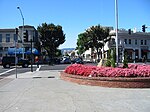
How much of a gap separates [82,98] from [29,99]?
2.13 meters

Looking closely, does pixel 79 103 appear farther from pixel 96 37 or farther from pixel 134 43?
pixel 134 43

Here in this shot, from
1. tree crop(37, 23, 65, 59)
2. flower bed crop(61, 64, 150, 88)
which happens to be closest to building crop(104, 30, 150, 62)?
tree crop(37, 23, 65, 59)

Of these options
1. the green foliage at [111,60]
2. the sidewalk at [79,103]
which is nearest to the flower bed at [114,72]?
the green foliage at [111,60]

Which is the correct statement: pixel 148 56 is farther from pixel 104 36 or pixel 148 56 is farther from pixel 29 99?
pixel 29 99

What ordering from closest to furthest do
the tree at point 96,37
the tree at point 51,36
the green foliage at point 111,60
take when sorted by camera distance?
the green foliage at point 111,60, the tree at point 51,36, the tree at point 96,37

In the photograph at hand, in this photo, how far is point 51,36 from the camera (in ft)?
220

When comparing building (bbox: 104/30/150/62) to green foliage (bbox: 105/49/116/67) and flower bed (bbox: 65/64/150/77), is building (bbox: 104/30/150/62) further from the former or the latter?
flower bed (bbox: 65/64/150/77)

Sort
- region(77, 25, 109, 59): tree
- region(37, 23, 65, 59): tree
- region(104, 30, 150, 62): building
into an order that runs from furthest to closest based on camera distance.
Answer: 1. region(104, 30, 150, 62): building
2. region(77, 25, 109, 59): tree
3. region(37, 23, 65, 59): tree

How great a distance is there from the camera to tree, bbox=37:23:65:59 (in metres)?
66.8

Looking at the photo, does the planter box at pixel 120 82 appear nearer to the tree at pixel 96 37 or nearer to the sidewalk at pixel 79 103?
the sidewalk at pixel 79 103

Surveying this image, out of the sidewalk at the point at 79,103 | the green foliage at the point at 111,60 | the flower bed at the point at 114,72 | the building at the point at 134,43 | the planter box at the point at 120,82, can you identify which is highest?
the building at the point at 134,43


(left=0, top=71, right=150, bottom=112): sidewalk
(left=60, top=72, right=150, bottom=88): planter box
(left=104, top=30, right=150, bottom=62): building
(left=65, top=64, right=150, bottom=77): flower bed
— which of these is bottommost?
(left=0, top=71, right=150, bottom=112): sidewalk

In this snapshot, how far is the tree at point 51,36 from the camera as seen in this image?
66750 millimetres

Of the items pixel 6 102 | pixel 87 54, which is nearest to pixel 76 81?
pixel 6 102
